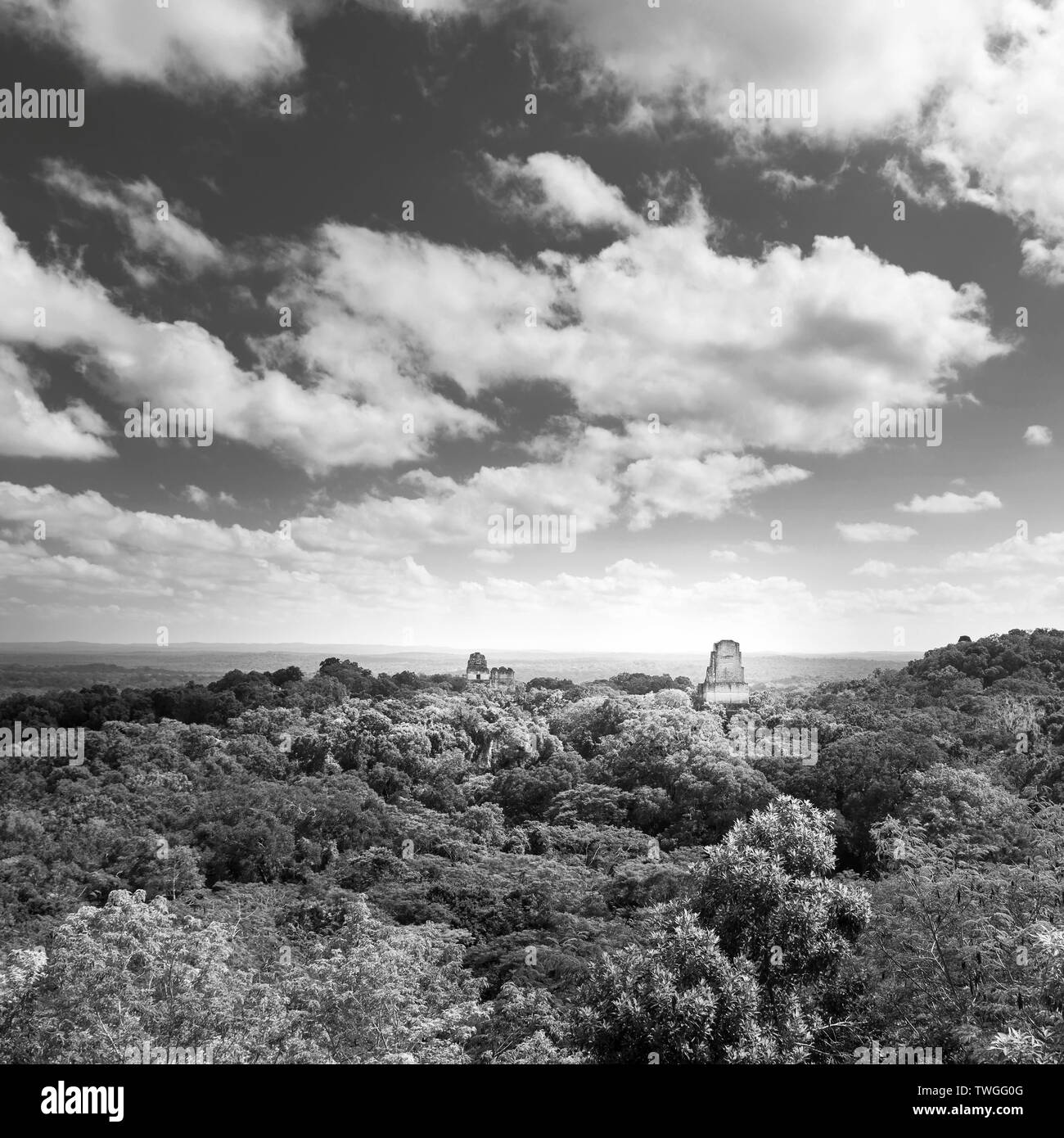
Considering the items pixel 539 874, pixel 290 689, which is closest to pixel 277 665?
pixel 290 689

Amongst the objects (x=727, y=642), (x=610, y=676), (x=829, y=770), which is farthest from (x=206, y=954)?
(x=610, y=676)

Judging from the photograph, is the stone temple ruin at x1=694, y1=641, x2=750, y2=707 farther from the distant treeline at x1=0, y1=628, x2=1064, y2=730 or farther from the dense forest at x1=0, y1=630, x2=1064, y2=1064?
the dense forest at x1=0, y1=630, x2=1064, y2=1064

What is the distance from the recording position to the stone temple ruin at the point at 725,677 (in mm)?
49250

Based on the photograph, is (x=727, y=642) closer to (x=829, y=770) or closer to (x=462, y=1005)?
(x=829, y=770)

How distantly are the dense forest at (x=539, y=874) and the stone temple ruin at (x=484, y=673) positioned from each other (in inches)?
437

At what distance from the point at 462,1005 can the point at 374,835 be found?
13.7 meters

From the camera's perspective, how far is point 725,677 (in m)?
51.4

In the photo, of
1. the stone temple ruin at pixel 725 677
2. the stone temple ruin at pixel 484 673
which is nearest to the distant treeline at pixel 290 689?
the stone temple ruin at pixel 725 677

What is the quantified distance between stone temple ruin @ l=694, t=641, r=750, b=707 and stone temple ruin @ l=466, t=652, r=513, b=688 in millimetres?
15312

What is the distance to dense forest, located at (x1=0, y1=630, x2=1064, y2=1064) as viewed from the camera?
36.8ft

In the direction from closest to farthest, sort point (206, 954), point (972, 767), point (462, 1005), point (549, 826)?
1. point (206, 954)
2. point (462, 1005)
3. point (972, 767)
4. point (549, 826)

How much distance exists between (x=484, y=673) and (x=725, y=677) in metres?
20.5

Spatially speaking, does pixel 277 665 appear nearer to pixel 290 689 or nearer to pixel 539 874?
pixel 290 689
